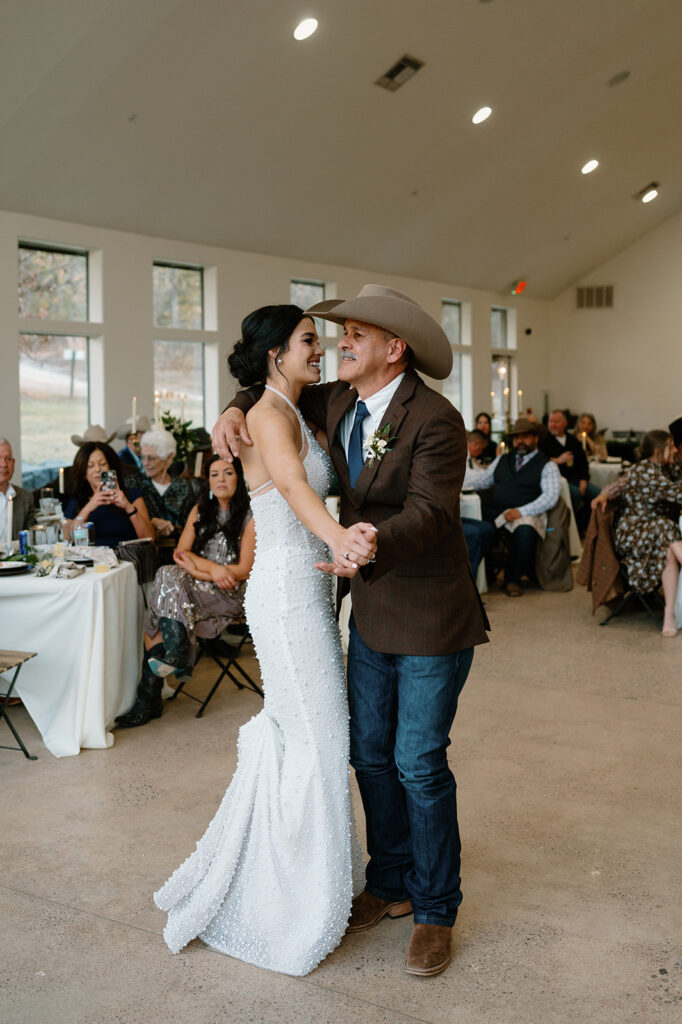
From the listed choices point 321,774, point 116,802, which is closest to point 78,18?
point 116,802

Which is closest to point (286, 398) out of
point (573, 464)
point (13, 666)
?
point (13, 666)

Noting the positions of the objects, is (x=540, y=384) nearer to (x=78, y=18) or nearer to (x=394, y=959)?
(x=78, y=18)

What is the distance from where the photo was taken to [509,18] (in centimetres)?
850

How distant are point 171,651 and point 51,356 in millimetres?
5779

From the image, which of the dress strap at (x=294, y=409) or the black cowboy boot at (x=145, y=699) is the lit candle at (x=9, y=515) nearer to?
the black cowboy boot at (x=145, y=699)

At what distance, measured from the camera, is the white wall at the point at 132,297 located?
8.66 m

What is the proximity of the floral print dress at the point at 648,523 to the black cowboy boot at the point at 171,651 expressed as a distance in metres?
3.36

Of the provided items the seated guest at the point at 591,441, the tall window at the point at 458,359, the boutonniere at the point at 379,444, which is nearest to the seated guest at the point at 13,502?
the boutonniere at the point at 379,444

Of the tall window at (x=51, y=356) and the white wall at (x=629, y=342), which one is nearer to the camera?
the tall window at (x=51, y=356)

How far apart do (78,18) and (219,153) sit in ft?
7.62

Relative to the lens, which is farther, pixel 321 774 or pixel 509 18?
pixel 509 18

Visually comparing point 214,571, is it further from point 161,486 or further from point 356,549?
point 356,549

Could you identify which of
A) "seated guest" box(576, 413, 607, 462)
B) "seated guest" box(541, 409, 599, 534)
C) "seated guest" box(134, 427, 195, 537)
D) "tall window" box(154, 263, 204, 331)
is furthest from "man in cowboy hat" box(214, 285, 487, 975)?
"seated guest" box(576, 413, 607, 462)

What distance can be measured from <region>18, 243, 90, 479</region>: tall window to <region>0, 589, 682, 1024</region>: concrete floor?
5.14 metres
